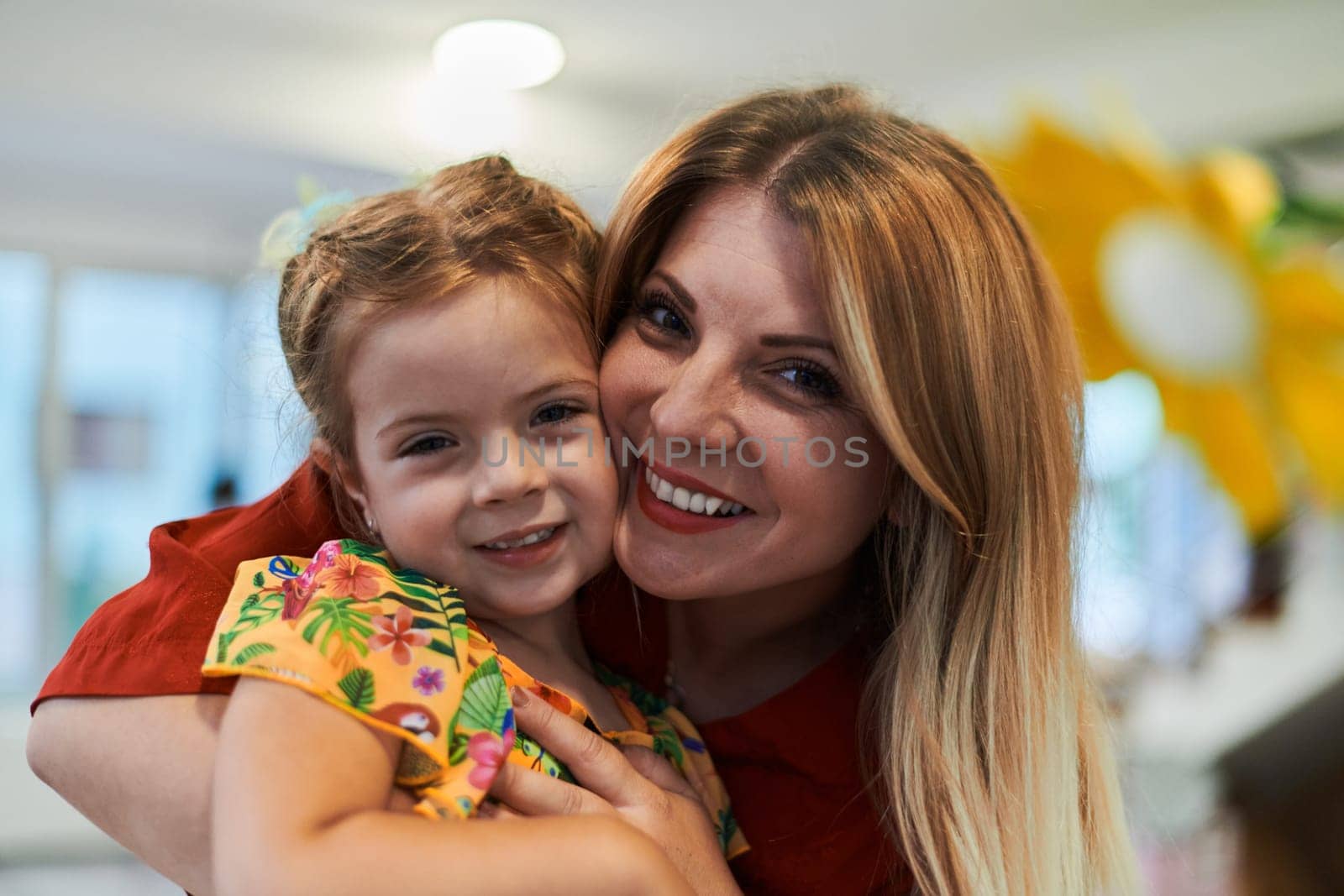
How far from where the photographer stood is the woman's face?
3.77ft

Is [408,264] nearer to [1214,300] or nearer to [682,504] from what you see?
[682,504]

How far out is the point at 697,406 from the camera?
1.13 m

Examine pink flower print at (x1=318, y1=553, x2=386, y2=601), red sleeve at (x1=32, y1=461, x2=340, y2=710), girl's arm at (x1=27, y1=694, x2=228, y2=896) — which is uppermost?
pink flower print at (x1=318, y1=553, x2=386, y2=601)

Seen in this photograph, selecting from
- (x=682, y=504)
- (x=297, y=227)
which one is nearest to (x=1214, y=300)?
(x=682, y=504)

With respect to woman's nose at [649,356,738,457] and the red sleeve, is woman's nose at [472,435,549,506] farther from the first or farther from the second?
the red sleeve

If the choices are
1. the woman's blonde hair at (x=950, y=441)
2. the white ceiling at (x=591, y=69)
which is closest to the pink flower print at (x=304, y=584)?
the woman's blonde hair at (x=950, y=441)

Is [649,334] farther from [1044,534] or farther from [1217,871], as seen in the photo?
[1217,871]

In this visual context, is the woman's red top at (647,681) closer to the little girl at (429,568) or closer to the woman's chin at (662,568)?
the little girl at (429,568)

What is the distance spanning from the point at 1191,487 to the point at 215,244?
14.0 ft

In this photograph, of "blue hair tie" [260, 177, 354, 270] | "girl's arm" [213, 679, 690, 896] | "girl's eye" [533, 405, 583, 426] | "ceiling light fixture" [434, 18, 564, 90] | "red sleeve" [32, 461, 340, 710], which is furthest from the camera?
"ceiling light fixture" [434, 18, 564, 90]

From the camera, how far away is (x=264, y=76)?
11.1 ft

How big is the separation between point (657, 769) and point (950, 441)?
0.49 metres

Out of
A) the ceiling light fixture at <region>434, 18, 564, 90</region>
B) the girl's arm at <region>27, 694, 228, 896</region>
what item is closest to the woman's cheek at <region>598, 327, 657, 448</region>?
the girl's arm at <region>27, 694, 228, 896</region>

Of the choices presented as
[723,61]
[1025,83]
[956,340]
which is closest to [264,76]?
[723,61]
